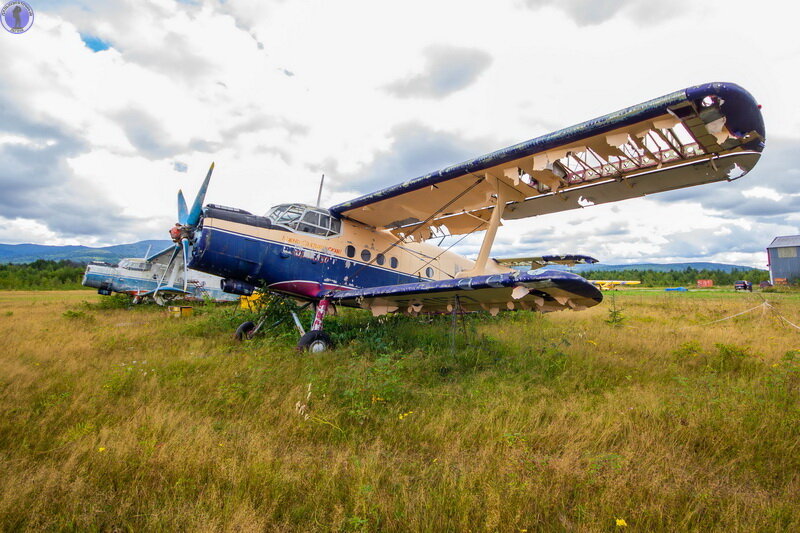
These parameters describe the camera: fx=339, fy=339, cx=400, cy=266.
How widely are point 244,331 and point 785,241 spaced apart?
7370 centimetres

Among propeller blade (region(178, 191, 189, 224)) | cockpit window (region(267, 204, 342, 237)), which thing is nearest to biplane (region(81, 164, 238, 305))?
propeller blade (region(178, 191, 189, 224))

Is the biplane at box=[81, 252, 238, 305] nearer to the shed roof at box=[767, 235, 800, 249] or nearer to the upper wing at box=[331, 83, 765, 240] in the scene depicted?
the upper wing at box=[331, 83, 765, 240]

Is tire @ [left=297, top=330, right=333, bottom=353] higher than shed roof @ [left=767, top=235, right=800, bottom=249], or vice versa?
shed roof @ [left=767, top=235, right=800, bottom=249]

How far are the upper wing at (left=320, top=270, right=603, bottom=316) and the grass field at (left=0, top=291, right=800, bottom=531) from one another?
102 centimetres

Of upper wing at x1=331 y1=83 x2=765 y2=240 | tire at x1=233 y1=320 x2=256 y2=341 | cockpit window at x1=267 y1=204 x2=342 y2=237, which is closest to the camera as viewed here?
upper wing at x1=331 y1=83 x2=765 y2=240

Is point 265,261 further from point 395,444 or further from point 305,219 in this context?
point 395,444

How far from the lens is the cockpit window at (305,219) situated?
7.38 metres

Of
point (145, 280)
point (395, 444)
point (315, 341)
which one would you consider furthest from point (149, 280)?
point (395, 444)

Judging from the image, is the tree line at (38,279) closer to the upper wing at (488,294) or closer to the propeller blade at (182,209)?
the propeller blade at (182,209)

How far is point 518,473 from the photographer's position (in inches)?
96.6

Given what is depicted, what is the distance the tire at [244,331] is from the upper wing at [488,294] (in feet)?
7.37

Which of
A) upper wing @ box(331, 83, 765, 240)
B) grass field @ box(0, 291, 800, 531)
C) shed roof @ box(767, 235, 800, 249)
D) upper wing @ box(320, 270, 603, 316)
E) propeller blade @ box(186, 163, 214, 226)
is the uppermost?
shed roof @ box(767, 235, 800, 249)

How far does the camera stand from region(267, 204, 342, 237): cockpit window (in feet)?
24.2

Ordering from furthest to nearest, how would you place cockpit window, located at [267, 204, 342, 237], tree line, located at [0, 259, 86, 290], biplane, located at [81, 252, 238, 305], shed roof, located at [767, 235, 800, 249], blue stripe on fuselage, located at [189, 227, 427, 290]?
shed roof, located at [767, 235, 800, 249] → tree line, located at [0, 259, 86, 290] → biplane, located at [81, 252, 238, 305] → cockpit window, located at [267, 204, 342, 237] → blue stripe on fuselage, located at [189, 227, 427, 290]
